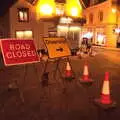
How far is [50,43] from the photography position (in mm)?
8211

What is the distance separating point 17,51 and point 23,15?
17131mm

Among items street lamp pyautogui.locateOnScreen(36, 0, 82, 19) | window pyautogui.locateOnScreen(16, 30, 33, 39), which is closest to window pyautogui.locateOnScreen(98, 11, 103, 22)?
street lamp pyautogui.locateOnScreen(36, 0, 82, 19)

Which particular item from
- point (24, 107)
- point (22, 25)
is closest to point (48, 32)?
point (22, 25)

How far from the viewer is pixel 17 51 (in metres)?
7.06

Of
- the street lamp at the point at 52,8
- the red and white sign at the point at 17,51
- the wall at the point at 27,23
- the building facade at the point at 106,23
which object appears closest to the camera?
the red and white sign at the point at 17,51

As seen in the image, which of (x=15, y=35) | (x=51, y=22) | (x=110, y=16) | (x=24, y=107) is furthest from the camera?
(x=110, y=16)

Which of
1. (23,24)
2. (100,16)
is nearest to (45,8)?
(23,24)

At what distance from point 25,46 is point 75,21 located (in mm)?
19610

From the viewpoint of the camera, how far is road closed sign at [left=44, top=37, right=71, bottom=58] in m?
8.12

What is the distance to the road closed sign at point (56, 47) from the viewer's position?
26.6 feet

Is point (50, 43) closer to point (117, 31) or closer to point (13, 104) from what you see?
point (13, 104)

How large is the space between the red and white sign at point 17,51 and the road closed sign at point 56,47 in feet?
2.67

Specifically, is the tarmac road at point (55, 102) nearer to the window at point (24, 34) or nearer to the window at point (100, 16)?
the window at point (24, 34)

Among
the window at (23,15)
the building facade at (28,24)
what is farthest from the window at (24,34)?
the window at (23,15)
